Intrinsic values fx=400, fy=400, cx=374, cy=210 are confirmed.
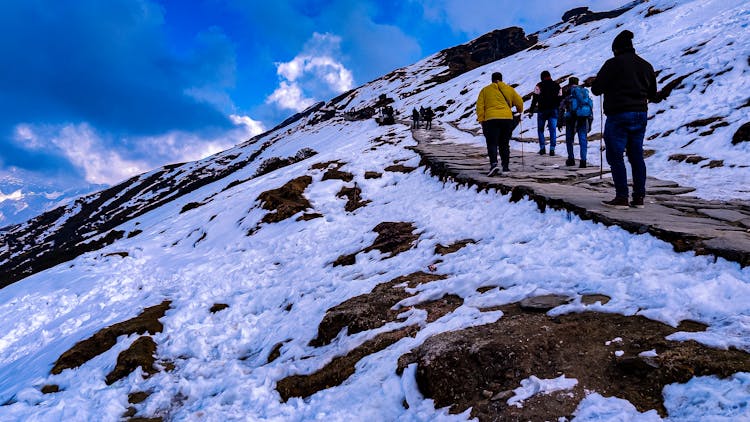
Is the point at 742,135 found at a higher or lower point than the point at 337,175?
lower

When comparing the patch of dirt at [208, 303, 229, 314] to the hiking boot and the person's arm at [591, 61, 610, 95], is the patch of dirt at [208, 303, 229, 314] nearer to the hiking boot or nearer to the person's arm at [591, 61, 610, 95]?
the hiking boot

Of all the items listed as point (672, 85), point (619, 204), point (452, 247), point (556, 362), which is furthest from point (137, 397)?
point (672, 85)

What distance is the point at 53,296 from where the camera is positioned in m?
12.1

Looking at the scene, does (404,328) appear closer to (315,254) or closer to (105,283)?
(315,254)

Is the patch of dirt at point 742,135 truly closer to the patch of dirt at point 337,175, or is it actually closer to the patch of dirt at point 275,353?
the patch of dirt at point 275,353

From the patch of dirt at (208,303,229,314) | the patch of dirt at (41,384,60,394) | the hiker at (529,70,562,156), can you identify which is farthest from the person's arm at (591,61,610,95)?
the patch of dirt at (41,384,60,394)

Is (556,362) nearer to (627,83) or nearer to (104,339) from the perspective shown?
(627,83)

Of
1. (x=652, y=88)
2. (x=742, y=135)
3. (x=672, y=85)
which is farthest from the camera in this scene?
(x=672, y=85)

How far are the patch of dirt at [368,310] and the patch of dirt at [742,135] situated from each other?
8903mm

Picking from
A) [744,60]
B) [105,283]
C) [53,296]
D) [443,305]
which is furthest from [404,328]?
[744,60]

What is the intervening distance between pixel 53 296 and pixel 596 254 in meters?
14.6

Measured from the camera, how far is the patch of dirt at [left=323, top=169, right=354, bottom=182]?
17.3 m

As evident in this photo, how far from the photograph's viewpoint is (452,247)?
722cm

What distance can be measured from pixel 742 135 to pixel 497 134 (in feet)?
18.9
